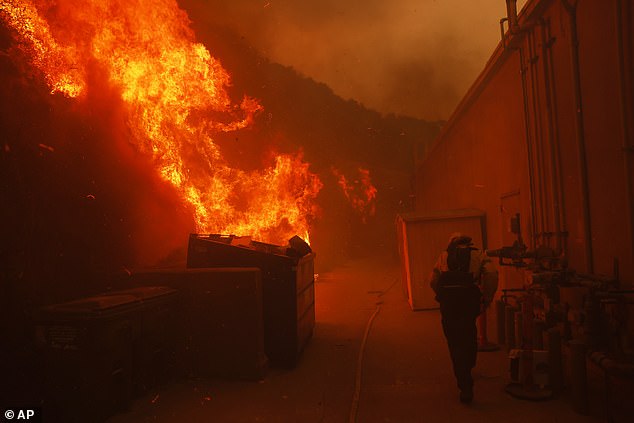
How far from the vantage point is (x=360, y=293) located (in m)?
15.8

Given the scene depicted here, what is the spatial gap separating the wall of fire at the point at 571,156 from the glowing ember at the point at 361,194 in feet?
95.4

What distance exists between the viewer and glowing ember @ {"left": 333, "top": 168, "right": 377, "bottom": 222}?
134 feet

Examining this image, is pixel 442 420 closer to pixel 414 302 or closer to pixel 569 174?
pixel 569 174

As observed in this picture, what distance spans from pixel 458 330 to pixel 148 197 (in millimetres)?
6670

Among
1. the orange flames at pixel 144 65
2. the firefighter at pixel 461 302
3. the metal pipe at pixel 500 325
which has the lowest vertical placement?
the metal pipe at pixel 500 325

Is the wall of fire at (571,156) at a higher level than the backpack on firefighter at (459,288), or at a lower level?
higher

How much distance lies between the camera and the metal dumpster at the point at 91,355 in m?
4.73

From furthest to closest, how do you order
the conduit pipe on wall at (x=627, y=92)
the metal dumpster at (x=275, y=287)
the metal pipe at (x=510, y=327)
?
the metal pipe at (x=510, y=327) < the metal dumpster at (x=275, y=287) < the conduit pipe on wall at (x=627, y=92)

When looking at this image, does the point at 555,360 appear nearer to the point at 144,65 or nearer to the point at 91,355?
the point at 91,355

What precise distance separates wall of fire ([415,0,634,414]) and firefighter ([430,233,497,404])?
924mm

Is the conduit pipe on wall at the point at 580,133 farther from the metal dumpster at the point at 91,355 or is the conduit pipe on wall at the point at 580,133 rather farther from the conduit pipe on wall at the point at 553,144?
the metal dumpster at the point at 91,355

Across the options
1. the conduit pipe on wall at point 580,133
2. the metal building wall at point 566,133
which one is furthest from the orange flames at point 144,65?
the conduit pipe on wall at point 580,133

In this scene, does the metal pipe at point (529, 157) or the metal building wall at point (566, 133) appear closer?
the metal building wall at point (566, 133)

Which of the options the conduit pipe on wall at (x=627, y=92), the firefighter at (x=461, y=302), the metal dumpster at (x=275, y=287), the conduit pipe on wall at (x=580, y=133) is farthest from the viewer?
the metal dumpster at (x=275, y=287)
